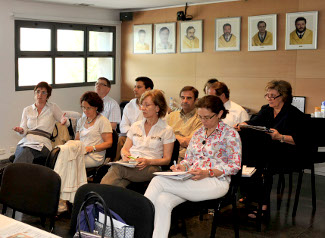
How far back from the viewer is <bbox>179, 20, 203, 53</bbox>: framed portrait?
7.95 metres

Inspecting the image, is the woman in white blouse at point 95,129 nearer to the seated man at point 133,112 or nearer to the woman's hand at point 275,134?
the seated man at point 133,112

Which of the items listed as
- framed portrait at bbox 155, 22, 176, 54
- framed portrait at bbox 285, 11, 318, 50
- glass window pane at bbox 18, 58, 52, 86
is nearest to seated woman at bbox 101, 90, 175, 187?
framed portrait at bbox 285, 11, 318, 50

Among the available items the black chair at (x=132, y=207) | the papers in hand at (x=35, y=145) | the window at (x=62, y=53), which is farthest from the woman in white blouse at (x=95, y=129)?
the window at (x=62, y=53)

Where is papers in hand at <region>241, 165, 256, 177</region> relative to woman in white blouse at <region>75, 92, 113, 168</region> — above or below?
below

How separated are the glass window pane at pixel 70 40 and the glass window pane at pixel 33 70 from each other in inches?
15.7

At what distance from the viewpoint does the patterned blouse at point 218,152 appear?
3.71 m

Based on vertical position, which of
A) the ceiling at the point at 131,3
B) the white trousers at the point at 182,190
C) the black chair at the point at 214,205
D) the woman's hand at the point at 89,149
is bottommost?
the black chair at the point at 214,205

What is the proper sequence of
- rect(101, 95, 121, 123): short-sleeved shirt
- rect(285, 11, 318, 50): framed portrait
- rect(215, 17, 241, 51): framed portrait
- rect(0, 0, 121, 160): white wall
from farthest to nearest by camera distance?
rect(215, 17, 241, 51): framed portrait
rect(0, 0, 121, 160): white wall
rect(285, 11, 318, 50): framed portrait
rect(101, 95, 121, 123): short-sleeved shirt

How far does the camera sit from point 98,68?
29.5ft

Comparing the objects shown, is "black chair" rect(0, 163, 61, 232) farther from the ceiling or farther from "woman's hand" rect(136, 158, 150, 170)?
the ceiling

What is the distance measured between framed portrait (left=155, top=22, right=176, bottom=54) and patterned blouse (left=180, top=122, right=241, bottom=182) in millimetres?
4731

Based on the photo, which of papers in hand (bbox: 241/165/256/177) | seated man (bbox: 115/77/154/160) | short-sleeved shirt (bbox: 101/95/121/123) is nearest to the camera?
papers in hand (bbox: 241/165/256/177)

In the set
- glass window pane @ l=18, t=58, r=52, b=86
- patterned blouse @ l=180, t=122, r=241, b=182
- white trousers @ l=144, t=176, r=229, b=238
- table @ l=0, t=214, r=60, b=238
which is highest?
glass window pane @ l=18, t=58, r=52, b=86

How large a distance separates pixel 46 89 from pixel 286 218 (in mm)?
3178
